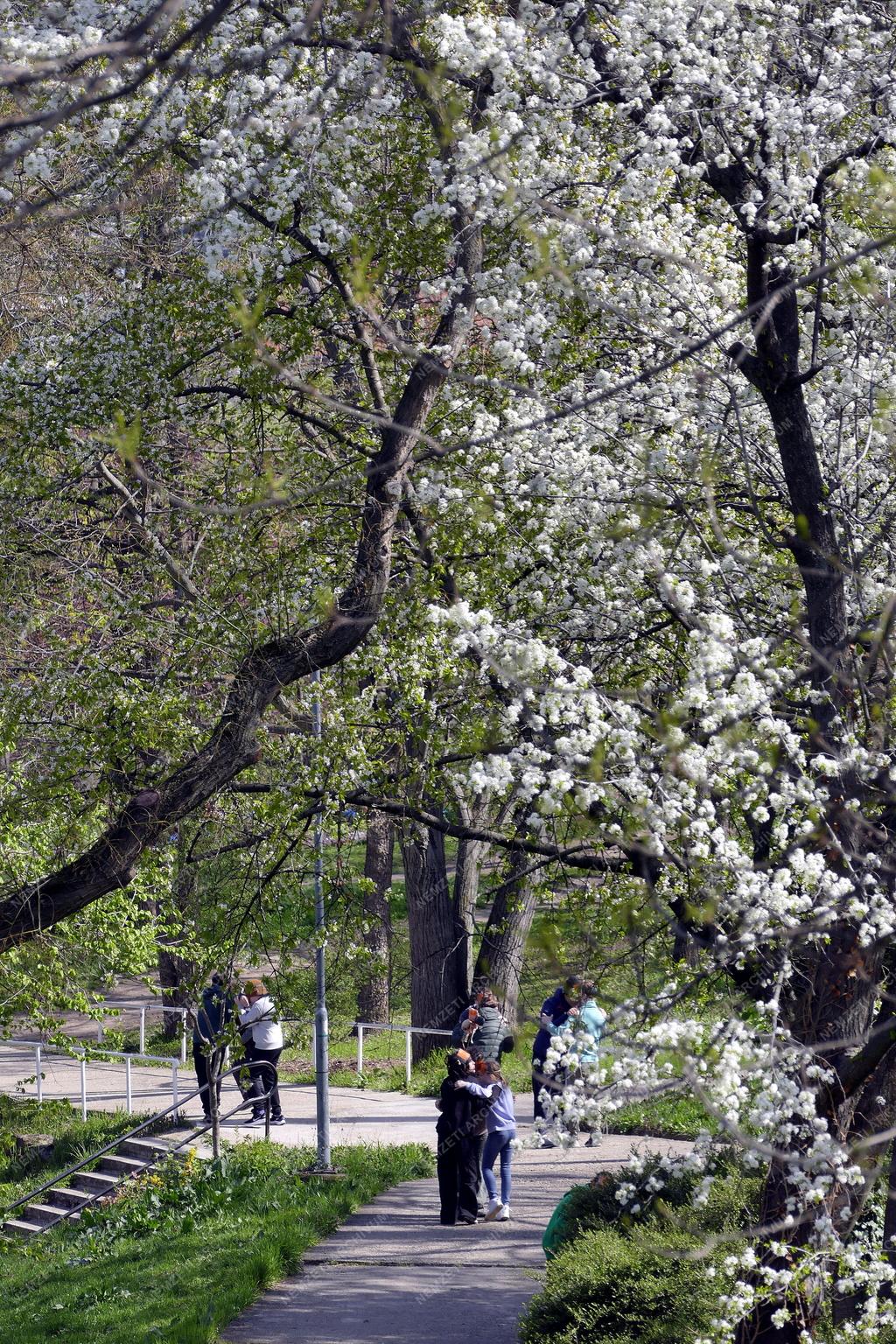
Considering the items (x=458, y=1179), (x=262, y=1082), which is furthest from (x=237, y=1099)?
(x=458, y=1179)

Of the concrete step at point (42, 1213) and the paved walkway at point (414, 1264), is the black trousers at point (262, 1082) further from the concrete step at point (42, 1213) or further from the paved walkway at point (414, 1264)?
the concrete step at point (42, 1213)

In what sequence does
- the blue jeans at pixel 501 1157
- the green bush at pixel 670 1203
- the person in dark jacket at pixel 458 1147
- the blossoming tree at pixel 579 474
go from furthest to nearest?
the blue jeans at pixel 501 1157
the person in dark jacket at pixel 458 1147
the green bush at pixel 670 1203
the blossoming tree at pixel 579 474

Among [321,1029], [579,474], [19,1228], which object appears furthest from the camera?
[19,1228]

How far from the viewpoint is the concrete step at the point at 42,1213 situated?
1614 centimetres

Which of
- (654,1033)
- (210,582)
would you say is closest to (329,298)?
(210,582)

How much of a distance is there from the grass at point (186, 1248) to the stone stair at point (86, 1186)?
1.28 meters

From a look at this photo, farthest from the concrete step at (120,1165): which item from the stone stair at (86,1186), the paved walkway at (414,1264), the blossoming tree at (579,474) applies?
the blossoming tree at (579,474)

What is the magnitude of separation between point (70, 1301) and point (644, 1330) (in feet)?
18.0

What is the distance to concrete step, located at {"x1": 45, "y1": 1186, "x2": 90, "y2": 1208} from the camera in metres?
16.2

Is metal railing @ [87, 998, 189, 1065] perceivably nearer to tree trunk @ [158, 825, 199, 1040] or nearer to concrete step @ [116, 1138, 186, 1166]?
tree trunk @ [158, 825, 199, 1040]

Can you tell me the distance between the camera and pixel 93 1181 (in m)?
16.5

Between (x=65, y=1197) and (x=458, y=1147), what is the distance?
7316mm

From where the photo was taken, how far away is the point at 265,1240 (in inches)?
419

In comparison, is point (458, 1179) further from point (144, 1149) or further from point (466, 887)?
point (144, 1149)
